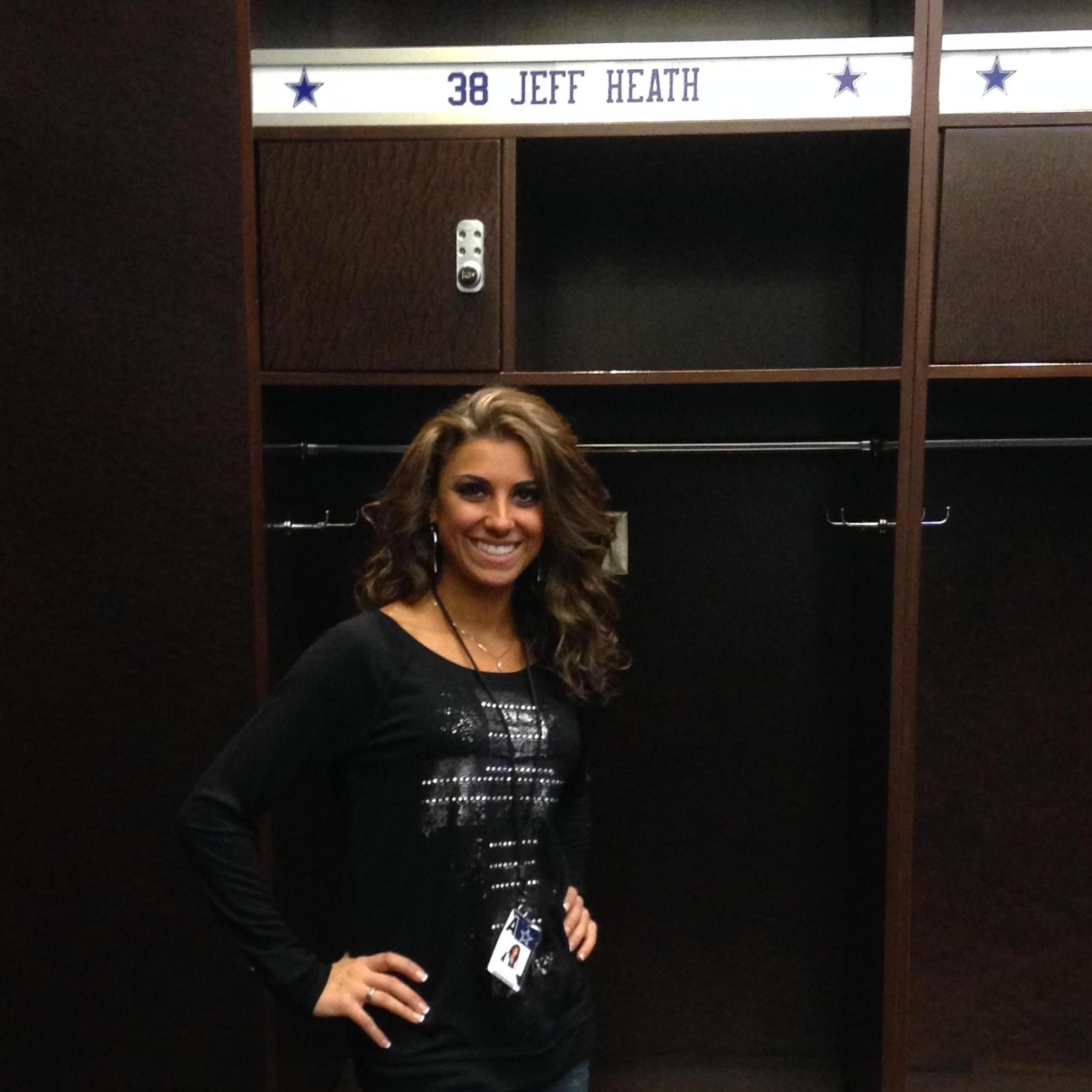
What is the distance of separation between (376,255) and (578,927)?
1.01 m

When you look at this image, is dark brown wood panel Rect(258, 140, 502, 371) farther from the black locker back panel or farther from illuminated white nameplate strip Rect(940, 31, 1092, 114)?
illuminated white nameplate strip Rect(940, 31, 1092, 114)

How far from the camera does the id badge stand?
1040 millimetres

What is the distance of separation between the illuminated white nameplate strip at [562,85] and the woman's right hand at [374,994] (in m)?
1.17

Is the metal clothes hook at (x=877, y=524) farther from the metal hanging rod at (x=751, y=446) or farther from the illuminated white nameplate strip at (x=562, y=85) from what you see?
the illuminated white nameplate strip at (x=562, y=85)

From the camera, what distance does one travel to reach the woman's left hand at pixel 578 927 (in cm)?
116

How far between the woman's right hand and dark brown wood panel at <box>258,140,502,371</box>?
2.80 feet

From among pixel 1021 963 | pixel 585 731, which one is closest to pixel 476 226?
pixel 585 731

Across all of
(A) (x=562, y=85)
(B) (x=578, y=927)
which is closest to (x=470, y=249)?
(A) (x=562, y=85)

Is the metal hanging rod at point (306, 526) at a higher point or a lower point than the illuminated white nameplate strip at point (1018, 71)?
lower

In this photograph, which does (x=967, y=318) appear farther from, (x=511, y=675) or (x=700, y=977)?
(x=700, y=977)

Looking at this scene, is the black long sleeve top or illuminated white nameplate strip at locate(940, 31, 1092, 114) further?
illuminated white nameplate strip at locate(940, 31, 1092, 114)

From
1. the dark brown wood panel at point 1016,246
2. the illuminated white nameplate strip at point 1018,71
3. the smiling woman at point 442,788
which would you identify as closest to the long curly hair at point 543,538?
the smiling woman at point 442,788

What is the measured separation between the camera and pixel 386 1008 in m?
1.02

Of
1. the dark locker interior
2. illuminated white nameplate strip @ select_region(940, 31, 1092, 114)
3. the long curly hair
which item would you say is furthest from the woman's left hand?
illuminated white nameplate strip @ select_region(940, 31, 1092, 114)
